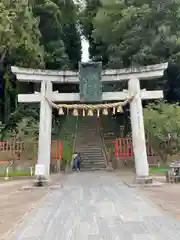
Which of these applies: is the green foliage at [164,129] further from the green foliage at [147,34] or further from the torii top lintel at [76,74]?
the torii top lintel at [76,74]

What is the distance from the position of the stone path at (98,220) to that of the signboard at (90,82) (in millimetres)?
5433

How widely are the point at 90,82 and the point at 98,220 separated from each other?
345 inches

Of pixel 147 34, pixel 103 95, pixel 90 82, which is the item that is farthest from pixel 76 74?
pixel 147 34

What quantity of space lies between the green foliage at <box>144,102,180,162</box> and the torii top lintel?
282 inches

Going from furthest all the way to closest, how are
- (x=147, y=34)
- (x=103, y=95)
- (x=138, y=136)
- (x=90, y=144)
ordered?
(x=90, y=144) → (x=147, y=34) → (x=103, y=95) → (x=138, y=136)

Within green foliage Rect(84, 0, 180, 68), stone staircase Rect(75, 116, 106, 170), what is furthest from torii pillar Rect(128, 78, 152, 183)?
green foliage Rect(84, 0, 180, 68)

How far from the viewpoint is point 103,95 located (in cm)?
1515

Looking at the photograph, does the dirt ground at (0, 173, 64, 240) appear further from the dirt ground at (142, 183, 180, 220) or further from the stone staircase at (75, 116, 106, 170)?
the stone staircase at (75, 116, 106, 170)

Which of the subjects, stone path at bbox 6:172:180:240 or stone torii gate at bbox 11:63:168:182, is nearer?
stone path at bbox 6:172:180:240

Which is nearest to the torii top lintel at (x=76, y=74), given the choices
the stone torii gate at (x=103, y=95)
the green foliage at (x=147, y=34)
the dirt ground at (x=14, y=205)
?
the stone torii gate at (x=103, y=95)

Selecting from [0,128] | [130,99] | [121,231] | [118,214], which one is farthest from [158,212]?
[0,128]

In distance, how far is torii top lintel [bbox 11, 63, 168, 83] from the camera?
49.3 ft

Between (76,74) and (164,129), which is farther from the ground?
(76,74)

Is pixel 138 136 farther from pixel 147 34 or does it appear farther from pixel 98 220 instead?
pixel 147 34
